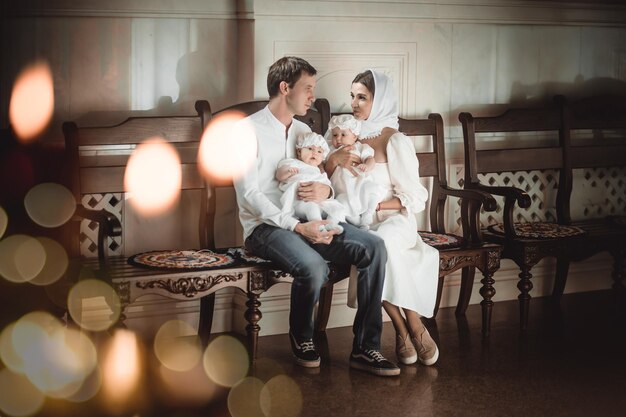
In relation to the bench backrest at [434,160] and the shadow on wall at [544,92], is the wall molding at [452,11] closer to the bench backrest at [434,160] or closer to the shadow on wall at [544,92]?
the shadow on wall at [544,92]

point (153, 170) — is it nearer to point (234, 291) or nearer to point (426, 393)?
point (234, 291)

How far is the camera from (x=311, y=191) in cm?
421

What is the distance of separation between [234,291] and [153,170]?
2.63ft

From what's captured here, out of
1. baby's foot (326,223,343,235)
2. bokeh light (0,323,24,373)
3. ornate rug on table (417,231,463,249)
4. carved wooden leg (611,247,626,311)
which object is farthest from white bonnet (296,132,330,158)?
carved wooden leg (611,247,626,311)

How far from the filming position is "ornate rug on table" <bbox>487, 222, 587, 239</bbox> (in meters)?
4.95

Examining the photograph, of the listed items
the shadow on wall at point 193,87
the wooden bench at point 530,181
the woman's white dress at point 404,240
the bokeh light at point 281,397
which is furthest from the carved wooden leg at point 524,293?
the shadow on wall at point 193,87

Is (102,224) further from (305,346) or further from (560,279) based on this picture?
(560,279)

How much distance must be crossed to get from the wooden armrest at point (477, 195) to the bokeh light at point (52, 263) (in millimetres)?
2084

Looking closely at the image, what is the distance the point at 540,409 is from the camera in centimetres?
374

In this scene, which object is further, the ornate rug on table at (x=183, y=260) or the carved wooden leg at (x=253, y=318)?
the carved wooden leg at (x=253, y=318)

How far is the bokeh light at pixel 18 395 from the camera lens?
3.61 meters

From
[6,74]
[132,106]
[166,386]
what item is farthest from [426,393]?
[6,74]

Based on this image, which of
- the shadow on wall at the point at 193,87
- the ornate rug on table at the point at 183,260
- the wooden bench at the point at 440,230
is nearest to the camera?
the ornate rug on table at the point at 183,260

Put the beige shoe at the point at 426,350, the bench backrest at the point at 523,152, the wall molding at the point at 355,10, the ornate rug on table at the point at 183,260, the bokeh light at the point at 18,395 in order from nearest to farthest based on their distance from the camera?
the bokeh light at the point at 18,395, the ornate rug on table at the point at 183,260, the beige shoe at the point at 426,350, the wall molding at the point at 355,10, the bench backrest at the point at 523,152
